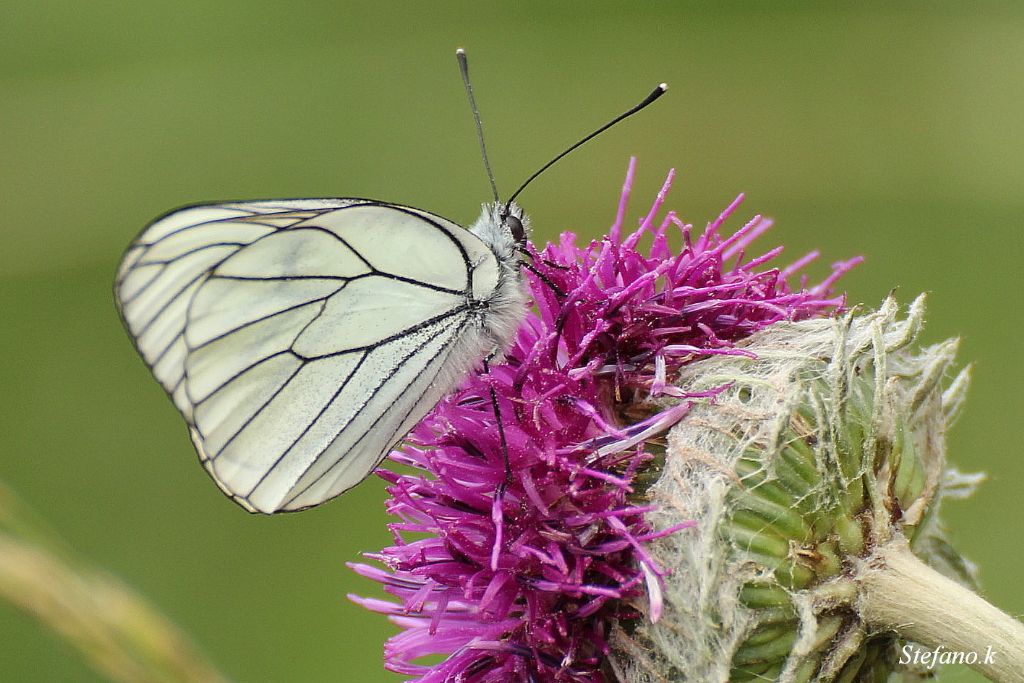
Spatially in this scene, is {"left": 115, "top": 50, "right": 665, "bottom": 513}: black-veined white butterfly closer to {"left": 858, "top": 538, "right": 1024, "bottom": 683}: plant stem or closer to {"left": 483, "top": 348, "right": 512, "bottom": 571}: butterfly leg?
{"left": 483, "top": 348, "right": 512, "bottom": 571}: butterfly leg

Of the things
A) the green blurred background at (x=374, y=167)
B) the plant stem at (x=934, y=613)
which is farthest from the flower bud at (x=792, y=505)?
the green blurred background at (x=374, y=167)

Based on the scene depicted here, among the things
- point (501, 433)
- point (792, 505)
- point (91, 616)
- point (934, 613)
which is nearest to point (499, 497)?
point (501, 433)

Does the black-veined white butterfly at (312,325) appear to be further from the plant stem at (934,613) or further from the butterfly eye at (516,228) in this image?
the plant stem at (934,613)

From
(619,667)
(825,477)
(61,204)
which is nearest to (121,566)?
(61,204)

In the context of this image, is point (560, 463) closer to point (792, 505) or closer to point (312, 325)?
point (792, 505)

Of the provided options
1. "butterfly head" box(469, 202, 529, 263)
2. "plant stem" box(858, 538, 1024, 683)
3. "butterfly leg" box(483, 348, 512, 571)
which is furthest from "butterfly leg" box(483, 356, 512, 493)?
"plant stem" box(858, 538, 1024, 683)

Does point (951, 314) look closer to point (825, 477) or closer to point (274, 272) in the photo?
point (825, 477)
